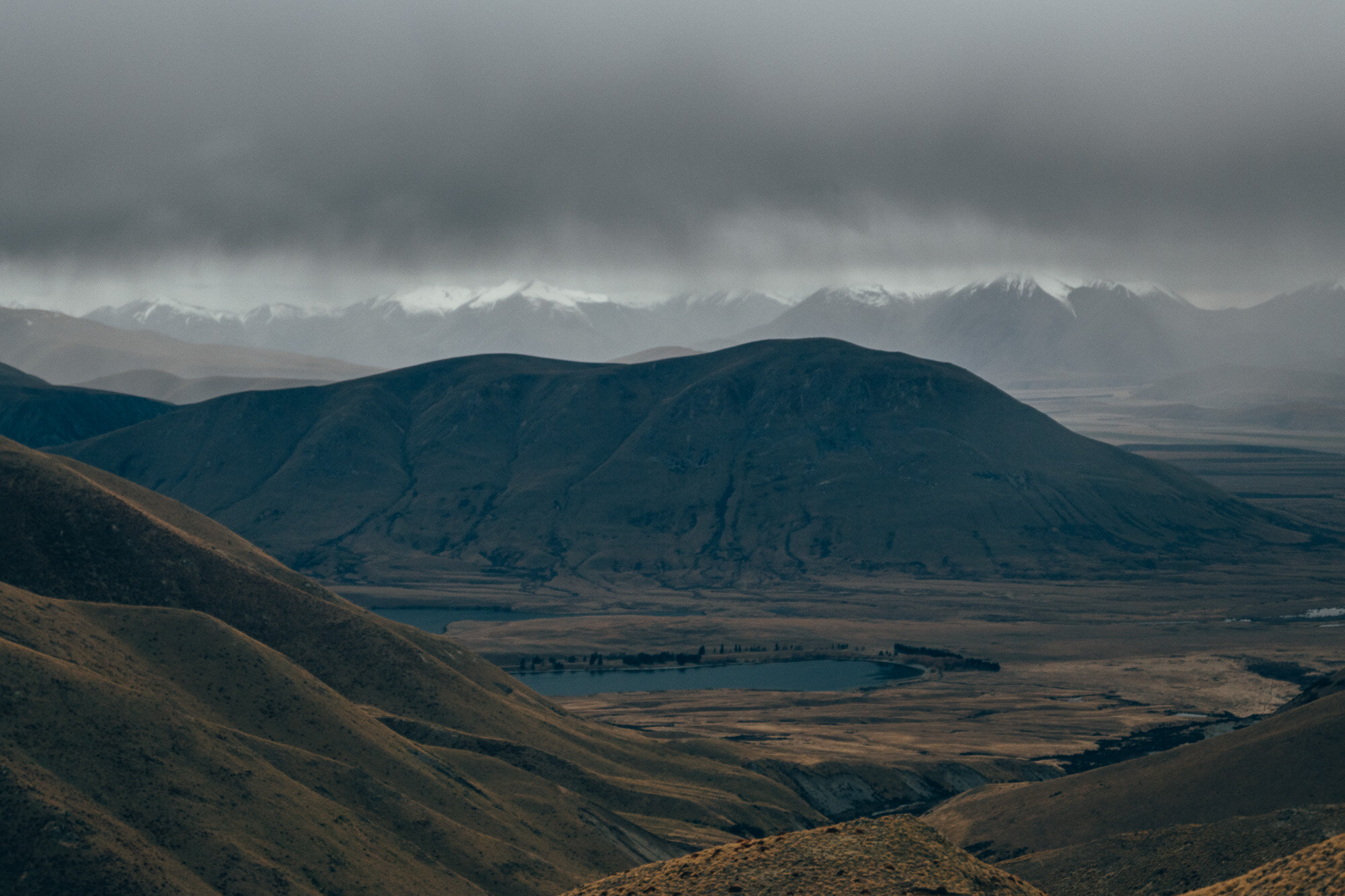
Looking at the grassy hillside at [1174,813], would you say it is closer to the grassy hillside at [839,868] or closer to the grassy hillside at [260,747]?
the grassy hillside at [260,747]

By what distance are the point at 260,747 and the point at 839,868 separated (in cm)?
6862

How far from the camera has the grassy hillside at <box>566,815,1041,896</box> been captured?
176 feet

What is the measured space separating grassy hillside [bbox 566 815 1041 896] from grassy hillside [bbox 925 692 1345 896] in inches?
1664

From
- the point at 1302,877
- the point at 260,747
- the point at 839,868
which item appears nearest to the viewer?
the point at 1302,877

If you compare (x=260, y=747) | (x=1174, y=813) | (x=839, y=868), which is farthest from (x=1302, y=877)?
(x=260, y=747)

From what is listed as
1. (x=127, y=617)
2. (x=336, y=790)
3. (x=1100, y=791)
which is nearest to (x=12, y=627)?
(x=127, y=617)

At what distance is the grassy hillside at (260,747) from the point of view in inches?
3585

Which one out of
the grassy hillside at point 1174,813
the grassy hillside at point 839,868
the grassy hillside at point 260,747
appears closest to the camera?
the grassy hillside at point 839,868

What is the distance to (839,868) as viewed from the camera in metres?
54.4

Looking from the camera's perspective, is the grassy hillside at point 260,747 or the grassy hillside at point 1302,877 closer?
the grassy hillside at point 1302,877

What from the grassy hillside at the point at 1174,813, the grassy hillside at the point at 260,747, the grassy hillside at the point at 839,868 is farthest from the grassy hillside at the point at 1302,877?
the grassy hillside at the point at 260,747

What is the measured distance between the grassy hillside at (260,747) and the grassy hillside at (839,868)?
45023mm

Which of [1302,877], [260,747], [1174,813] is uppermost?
[1302,877]

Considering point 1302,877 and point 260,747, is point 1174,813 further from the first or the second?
point 260,747
